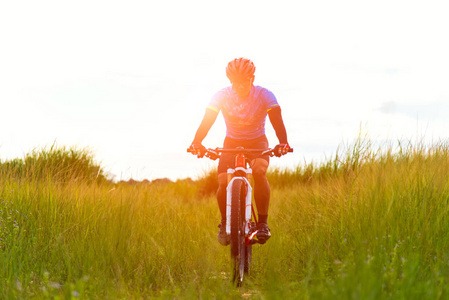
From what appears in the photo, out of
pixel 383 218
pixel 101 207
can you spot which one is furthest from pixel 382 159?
pixel 101 207

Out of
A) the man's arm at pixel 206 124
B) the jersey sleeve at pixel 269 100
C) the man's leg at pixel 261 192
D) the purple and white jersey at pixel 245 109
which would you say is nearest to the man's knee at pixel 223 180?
the man's leg at pixel 261 192

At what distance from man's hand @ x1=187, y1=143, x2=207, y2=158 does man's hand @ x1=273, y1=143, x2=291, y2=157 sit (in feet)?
3.11

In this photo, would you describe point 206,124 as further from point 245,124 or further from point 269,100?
point 269,100

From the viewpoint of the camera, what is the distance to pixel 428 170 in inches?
239

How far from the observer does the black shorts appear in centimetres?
564

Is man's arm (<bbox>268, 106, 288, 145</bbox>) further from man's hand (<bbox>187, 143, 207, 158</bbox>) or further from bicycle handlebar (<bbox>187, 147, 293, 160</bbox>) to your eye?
man's hand (<bbox>187, 143, 207, 158</bbox>)

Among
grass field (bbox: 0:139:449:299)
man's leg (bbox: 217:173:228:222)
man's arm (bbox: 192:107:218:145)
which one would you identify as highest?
man's arm (bbox: 192:107:218:145)

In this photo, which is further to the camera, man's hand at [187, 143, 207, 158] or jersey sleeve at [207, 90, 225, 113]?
jersey sleeve at [207, 90, 225, 113]

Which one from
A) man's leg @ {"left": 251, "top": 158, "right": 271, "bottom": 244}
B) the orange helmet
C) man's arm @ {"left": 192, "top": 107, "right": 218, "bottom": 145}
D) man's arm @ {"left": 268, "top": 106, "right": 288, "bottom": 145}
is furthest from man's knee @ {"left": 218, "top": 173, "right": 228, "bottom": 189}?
the orange helmet

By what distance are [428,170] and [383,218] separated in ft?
5.88

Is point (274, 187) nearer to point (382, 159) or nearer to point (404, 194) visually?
point (382, 159)

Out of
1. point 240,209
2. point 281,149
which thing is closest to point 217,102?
point 281,149

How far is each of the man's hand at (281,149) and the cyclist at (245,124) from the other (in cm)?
24

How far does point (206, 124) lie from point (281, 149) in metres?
1.21
